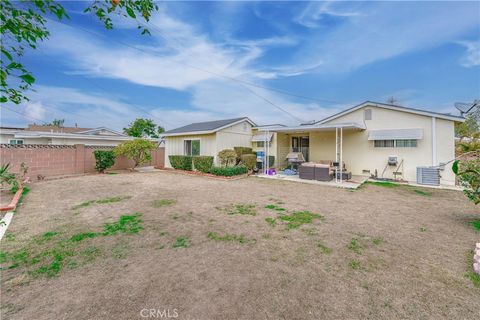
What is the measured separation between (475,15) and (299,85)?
474 inches

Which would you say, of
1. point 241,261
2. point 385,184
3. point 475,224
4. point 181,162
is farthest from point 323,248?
point 181,162

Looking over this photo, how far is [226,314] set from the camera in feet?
6.95

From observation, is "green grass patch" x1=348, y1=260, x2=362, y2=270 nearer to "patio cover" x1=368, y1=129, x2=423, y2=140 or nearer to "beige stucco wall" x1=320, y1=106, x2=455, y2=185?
"patio cover" x1=368, y1=129, x2=423, y2=140

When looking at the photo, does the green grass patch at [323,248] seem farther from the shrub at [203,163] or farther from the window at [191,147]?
the window at [191,147]

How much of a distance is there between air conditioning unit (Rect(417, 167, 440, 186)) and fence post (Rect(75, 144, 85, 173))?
19.2 meters

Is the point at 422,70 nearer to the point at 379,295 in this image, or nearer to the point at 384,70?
the point at 384,70

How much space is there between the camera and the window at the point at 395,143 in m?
11.0

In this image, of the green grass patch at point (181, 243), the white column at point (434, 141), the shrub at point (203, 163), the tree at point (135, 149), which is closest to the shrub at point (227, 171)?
the shrub at point (203, 163)

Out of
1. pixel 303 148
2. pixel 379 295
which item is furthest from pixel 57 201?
pixel 303 148

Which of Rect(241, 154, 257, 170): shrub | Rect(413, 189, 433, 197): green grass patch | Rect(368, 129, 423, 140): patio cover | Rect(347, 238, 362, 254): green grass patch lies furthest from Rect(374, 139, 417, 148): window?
Rect(347, 238, 362, 254): green grass patch

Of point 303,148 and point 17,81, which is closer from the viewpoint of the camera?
point 17,81

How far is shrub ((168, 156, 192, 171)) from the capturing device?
14477 millimetres

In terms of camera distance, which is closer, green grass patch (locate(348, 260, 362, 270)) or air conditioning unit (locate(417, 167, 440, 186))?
green grass patch (locate(348, 260, 362, 270))

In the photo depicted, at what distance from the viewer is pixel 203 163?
Answer: 43.5ft
